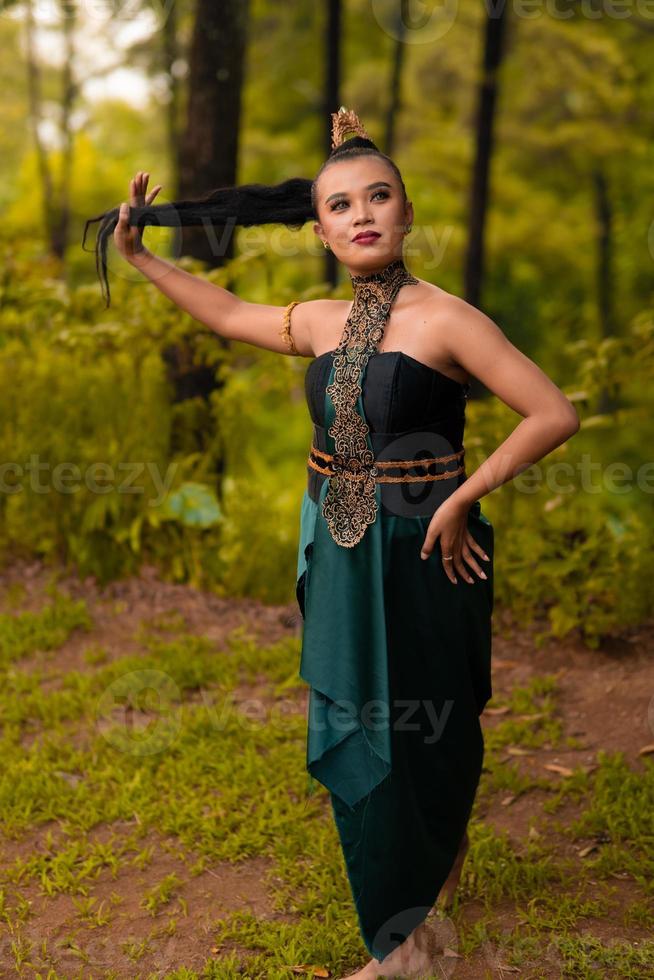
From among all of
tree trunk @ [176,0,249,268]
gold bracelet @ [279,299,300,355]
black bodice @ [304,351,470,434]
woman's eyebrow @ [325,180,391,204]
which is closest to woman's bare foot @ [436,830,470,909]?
black bodice @ [304,351,470,434]

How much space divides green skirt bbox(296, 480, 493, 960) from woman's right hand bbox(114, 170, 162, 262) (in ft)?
2.99

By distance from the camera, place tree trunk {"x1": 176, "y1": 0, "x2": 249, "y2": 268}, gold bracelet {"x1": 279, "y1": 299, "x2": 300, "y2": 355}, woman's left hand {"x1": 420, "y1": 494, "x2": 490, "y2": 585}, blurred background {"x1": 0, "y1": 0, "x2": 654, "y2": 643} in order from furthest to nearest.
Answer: tree trunk {"x1": 176, "y1": 0, "x2": 249, "y2": 268}
blurred background {"x1": 0, "y1": 0, "x2": 654, "y2": 643}
gold bracelet {"x1": 279, "y1": 299, "x2": 300, "y2": 355}
woman's left hand {"x1": 420, "y1": 494, "x2": 490, "y2": 585}

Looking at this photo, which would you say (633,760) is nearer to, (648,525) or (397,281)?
(648,525)

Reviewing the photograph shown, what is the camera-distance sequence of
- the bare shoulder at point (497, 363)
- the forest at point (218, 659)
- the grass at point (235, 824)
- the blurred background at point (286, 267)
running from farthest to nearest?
the blurred background at point (286, 267) < the forest at point (218, 659) < the grass at point (235, 824) < the bare shoulder at point (497, 363)

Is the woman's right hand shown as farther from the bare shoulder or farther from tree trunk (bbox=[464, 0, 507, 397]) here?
tree trunk (bbox=[464, 0, 507, 397])

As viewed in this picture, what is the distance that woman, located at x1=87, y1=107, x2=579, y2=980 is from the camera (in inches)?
97.7

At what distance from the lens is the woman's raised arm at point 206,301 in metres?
2.87

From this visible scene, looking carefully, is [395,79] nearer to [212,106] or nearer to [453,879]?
[212,106]

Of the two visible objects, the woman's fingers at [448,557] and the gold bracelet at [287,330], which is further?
the gold bracelet at [287,330]

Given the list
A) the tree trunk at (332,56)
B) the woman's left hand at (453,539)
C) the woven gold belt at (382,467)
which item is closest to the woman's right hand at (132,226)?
the woven gold belt at (382,467)

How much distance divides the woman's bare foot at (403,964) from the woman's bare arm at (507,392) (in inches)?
48.6

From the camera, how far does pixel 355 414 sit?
2504mm

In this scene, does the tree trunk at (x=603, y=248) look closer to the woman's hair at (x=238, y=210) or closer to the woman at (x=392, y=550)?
the woman's hair at (x=238, y=210)

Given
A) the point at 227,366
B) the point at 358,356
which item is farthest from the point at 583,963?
the point at 227,366
